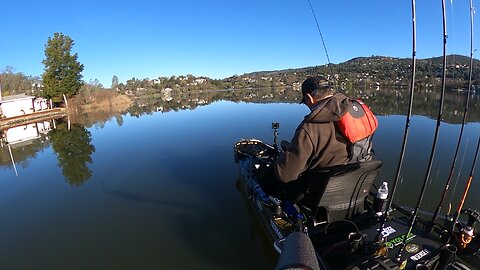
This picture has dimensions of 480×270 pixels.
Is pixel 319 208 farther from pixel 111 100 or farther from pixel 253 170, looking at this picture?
pixel 111 100

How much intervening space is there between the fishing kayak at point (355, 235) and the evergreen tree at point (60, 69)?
46.3m

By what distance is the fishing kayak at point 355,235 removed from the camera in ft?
8.14

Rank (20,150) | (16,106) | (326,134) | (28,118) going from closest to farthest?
(326,134)
(20,150)
(28,118)
(16,106)

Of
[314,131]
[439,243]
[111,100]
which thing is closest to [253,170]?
[314,131]

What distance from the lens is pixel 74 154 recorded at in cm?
1408

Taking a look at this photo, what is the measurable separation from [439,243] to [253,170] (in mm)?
3377

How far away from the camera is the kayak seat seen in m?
3.24

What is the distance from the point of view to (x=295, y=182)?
13.0 ft

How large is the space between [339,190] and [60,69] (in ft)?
159

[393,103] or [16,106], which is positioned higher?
[16,106]

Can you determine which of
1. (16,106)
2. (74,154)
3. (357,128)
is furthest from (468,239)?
(16,106)

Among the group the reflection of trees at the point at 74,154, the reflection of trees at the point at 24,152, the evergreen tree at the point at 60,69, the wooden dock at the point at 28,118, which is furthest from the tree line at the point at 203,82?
the reflection of trees at the point at 24,152

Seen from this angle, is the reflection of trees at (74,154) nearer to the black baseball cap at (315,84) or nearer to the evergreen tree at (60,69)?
the black baseball cap at (315,84)

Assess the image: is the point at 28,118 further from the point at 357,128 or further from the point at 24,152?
the point at 357,128
